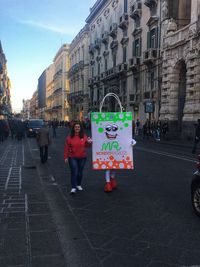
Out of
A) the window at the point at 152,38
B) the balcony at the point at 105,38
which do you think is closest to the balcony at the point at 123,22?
the balcony at the point at 105,38

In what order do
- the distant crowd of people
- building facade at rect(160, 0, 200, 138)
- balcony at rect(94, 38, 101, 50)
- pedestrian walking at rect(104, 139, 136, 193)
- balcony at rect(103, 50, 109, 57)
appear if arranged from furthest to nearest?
balcony at rect(94, 38, 101, 50) < balcony at rect(103, 50, 109, 57) < the distant crowd of people < building facade at rect(160, 0, 200, 138) < pedestrian walking at rect(104, 139, 136, 193)

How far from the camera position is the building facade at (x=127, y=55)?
33.5 m

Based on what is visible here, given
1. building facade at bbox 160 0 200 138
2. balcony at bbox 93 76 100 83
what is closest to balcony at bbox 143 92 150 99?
building facade at bbox 160 0 200 138

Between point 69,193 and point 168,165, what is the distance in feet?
19.1

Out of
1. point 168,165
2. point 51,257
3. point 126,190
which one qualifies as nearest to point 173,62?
point 168,165

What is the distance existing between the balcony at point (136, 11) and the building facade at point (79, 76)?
25041mm

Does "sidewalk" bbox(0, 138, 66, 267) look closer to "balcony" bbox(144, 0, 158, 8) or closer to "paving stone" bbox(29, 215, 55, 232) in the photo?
"paving stone" bbox(29, 215, 55, 232)

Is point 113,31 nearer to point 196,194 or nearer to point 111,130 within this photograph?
point 111,130

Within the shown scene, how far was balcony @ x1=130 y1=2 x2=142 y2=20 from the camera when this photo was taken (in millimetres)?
36688

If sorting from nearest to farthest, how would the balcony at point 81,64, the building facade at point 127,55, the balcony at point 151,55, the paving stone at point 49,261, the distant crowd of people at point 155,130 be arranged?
1. the paving stone at point 49,261
2. the distant crowd of people at point 155,130
3. the balcony at point 151,55
4. the building facade at point 127,55
5. the balcony at point 81,64

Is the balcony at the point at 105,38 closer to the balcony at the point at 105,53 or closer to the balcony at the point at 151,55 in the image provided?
the balcony at the point at 105,53

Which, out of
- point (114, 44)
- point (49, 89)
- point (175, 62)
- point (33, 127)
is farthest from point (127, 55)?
point (49, 89)

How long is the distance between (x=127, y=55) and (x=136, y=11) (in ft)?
20.0

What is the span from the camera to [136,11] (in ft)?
121
